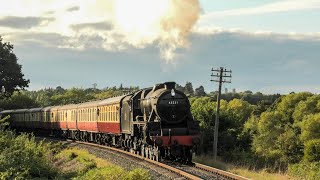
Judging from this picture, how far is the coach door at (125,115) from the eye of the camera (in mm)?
26344

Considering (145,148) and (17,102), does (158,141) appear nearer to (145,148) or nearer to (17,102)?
(145,148)

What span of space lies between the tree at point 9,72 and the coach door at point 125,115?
26654 mm

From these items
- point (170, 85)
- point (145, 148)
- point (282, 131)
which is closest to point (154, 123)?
point (170, 85)

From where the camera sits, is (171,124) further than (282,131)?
No

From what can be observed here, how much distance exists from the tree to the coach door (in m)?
26.7

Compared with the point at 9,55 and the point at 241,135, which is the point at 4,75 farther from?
the point at 241,135

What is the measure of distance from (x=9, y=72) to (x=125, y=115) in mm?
27660

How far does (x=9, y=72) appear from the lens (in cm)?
5078

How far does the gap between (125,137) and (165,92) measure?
6.53m

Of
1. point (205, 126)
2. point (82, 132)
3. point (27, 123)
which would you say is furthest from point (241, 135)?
point (27, 123)

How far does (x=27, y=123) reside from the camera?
220 ft

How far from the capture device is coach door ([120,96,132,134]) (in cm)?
2634

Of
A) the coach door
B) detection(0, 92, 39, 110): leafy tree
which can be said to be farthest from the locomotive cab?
detection(0, 92, 39, 110): leafy tree

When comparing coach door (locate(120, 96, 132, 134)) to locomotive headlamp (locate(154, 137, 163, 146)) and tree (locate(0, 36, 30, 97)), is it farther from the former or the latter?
tree (locate(0, 36, 30, 97))
